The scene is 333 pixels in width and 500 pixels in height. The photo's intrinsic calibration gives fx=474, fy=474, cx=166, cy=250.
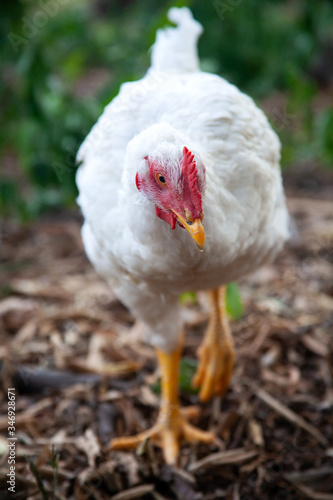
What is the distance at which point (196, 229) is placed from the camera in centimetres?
143

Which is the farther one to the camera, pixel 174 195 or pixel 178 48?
pixel 178 48

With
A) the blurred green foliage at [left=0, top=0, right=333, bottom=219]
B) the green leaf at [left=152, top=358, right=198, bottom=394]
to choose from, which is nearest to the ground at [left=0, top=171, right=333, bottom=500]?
the green leaf at [left=152, top=358, right=198, bottom=394]

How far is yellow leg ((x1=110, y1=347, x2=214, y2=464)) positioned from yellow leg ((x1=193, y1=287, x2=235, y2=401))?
0.23m

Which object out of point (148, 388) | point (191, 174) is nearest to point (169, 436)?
point (148, 388)

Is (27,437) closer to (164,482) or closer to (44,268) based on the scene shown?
(164,482)

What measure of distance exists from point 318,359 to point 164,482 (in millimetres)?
1131

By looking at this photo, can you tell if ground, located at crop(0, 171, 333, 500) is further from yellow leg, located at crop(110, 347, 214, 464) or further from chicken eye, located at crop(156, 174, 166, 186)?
chicken eye, located at crop(156, 174, 166, 186)

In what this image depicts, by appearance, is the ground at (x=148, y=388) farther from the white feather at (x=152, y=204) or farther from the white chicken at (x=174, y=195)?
the white feather at (x=152, y=204)

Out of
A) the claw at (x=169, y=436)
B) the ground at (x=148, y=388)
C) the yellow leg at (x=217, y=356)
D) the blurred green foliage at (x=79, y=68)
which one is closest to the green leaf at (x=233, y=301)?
the yellow leg at (x=217, y=356)

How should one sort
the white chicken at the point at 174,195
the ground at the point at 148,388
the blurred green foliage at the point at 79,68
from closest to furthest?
the white chicken at the point at 174,195
the ground at the point at 148,388
the blurred green foliage at the point at 79,68

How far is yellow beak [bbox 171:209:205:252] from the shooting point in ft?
4.64

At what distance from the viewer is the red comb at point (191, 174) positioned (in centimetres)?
144

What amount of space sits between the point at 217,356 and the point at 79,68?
3.71 m

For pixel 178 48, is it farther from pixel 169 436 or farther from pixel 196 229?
pixel 169 436
